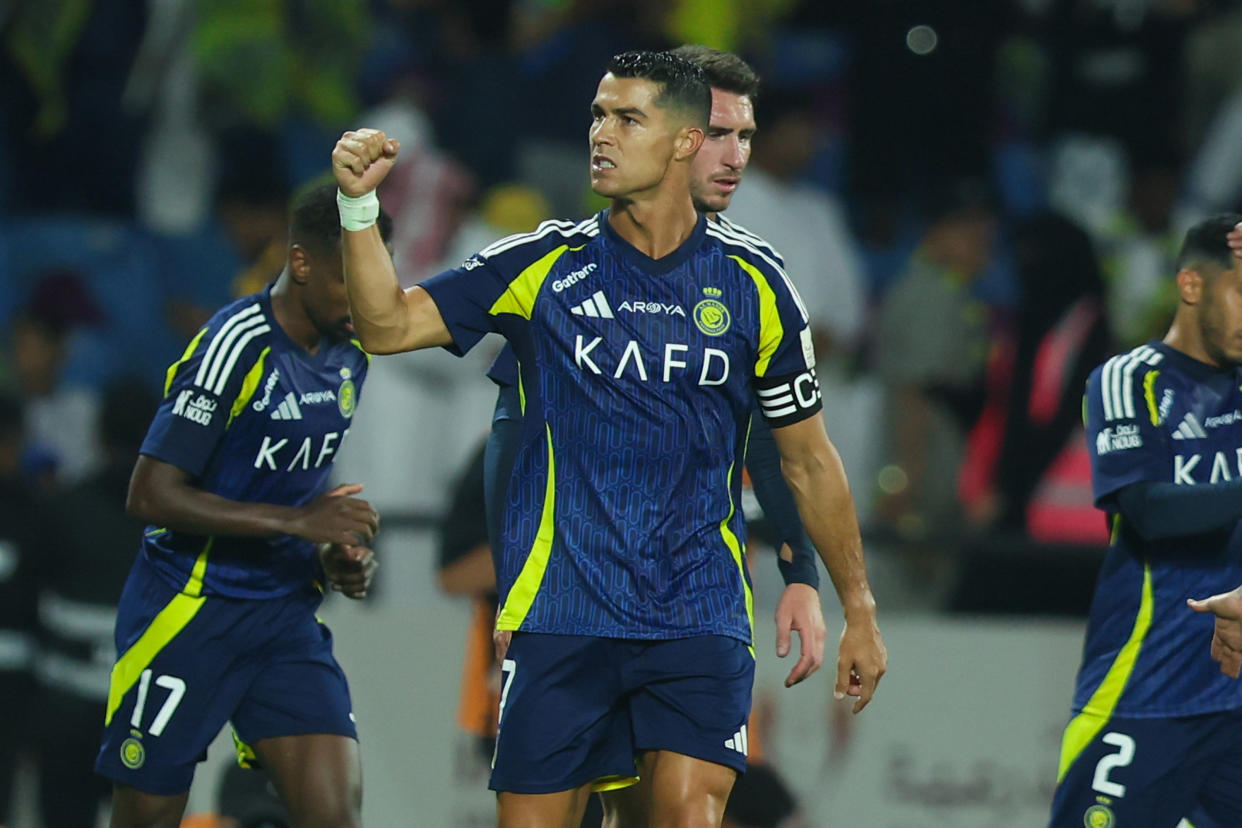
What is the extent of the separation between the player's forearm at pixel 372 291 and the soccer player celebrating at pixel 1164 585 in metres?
2.30

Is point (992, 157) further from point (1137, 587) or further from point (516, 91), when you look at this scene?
point (1137, 587)

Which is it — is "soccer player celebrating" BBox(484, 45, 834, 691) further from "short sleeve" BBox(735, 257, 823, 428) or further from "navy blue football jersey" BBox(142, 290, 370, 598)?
"navy blue football jersey" BBox(142, 290, 370, 598)

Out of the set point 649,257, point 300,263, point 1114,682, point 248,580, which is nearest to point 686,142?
point 649,257

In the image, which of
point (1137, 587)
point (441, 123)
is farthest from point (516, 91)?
A: point (1137, 587)

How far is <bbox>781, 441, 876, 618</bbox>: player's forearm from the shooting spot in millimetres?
5410

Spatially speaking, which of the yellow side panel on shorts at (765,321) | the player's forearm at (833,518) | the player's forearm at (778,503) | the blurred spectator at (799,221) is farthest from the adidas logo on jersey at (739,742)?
the blurred spectator at (799,221)

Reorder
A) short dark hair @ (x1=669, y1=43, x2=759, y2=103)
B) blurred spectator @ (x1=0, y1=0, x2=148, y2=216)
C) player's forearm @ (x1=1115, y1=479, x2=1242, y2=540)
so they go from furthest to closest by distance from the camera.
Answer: blurred spectator @ (x1=0, y1=0, x2=148, y2=216), short dark hair @ (x1=669, y1=43, x2=759, y2=103), player's forearm @ (x1=1115, y1=479, x2=1242, y2=540)

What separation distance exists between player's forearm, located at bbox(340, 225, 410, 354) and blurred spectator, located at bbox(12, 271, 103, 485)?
4.99 metres

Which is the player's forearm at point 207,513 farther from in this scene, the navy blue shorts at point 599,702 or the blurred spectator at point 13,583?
the blurred spectator at point 13,583

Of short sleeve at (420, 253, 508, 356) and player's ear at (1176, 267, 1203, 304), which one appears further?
player's ear at (1176, 267, 1203, 304)

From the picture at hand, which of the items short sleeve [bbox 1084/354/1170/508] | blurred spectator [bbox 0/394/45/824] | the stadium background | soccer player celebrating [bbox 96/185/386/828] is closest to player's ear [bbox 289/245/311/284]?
soccer player celebrating [bbox 96/185/386/828]

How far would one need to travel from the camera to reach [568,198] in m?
10.5

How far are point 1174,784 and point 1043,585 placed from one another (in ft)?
11.0

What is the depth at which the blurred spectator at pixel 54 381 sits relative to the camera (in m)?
9.77
